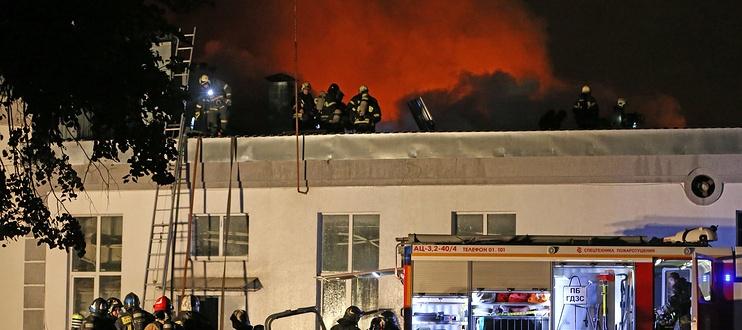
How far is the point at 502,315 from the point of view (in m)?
15.7

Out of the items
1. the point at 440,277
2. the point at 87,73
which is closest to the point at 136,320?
the point at 440,277

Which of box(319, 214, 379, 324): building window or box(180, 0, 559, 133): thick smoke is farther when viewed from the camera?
box(180, 0, 559, 133): thick smoke

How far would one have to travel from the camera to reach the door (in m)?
15.1

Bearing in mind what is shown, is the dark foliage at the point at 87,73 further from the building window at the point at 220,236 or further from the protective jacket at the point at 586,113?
the protective jacket at the point at 586,113

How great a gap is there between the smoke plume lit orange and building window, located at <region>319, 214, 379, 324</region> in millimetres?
7571

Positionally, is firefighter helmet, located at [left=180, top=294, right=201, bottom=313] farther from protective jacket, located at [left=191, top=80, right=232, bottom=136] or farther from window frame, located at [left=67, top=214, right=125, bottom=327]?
protective jacket, located at [left=191, top=80, right=232, bottom=136]

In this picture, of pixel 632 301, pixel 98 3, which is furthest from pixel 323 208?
pixel 98 3

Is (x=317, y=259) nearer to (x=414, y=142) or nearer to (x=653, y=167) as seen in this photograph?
(x=414, y=142)

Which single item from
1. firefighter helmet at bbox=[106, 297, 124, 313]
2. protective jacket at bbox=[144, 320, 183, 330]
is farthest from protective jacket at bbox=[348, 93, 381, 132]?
protective jacket at bbox=[144, 320, 183, 330]

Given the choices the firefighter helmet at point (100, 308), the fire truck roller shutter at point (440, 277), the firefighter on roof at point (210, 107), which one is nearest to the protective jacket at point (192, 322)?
the firefighter helmet at point (100, 308)

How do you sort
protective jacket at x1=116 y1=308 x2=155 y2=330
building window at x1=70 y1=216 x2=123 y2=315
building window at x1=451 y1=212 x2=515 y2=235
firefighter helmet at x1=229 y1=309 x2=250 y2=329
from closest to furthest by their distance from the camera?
protective jacket at x1=116 y1=308 x2=155 y2=330 → firefighter helmet at x1=229 y1=309 x2=250 y2=329 → building window at x1=451 y1=212 x2=515 y2=235 → building window at x1=70 y1=216 x2=123 y2=315

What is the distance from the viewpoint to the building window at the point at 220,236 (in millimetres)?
20641

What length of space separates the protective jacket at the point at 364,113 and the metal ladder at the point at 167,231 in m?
2.69

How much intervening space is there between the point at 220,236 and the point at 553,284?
680cm
